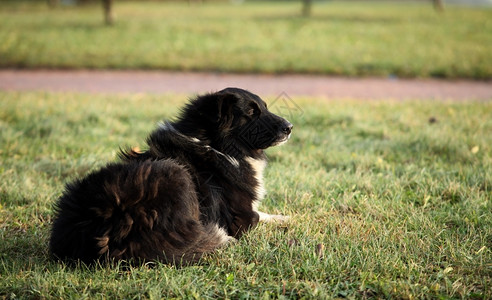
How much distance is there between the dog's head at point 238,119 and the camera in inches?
138

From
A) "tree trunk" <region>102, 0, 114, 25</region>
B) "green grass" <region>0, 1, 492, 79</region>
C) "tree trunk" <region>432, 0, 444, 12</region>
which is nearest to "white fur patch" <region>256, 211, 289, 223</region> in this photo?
"green grass" <region>0, 1, 492, 79</region>

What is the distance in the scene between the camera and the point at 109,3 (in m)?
18.2

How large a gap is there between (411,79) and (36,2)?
27.5 metres

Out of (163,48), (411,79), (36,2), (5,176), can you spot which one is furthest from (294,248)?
(36,2)

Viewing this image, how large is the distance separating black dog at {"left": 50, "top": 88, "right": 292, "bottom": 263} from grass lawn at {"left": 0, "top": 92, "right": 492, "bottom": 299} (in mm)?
148

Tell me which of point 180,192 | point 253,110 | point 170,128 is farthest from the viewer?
point 253,110

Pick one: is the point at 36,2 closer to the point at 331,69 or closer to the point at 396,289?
the point at 331,69

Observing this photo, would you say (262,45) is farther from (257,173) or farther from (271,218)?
(257,173)

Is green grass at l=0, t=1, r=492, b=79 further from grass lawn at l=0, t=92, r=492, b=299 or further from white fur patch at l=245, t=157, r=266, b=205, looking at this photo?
white fur patch at l=245, t=157, r=266, b=205

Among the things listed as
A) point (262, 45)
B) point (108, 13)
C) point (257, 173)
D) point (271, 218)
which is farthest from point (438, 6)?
point (257, 173)

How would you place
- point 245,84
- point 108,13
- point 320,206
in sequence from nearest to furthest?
1. point 320,206
2. point 245,84
3. point 108,13

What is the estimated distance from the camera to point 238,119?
3.59 m

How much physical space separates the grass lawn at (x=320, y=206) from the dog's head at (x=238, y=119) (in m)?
0.73

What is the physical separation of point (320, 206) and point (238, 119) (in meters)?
1.30
